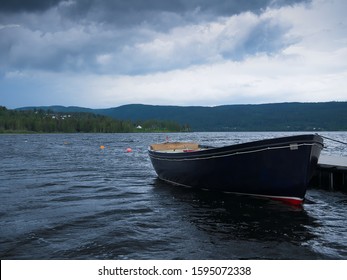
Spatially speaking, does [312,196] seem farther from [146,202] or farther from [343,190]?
[146,202]

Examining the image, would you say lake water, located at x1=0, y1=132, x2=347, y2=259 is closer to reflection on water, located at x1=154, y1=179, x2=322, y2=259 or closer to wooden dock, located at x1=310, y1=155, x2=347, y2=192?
reflection on water, located at x1=154, y1=179, x2=322, y2=259

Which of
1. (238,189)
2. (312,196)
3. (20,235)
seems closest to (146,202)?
(238,189)

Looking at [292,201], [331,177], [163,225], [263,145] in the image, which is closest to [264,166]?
[263,145]

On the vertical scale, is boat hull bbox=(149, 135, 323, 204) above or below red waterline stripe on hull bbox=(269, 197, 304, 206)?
above

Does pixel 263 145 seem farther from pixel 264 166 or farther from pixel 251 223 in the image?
pixel 251 223

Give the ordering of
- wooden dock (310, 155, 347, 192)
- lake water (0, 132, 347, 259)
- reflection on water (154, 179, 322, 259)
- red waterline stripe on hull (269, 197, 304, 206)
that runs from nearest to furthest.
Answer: lake water (0, 132, 347, 259), reflection on water (154, 179, 322, 259), red waterline stripe on hull (269, 197, 304, 206), wooden dock (310, 155, 347, 192)

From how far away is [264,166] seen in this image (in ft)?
43.6

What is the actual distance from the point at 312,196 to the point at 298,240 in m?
7.97

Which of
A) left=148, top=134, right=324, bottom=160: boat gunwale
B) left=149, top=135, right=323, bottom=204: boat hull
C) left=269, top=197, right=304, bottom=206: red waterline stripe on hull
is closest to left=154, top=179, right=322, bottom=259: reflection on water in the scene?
left=269, top=197, right=304, bottom=206: red waterline stripe on hull

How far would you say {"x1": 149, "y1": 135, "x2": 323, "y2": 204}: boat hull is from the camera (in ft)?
42.0

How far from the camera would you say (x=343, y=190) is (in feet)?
60.1

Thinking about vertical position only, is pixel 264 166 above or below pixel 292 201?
above

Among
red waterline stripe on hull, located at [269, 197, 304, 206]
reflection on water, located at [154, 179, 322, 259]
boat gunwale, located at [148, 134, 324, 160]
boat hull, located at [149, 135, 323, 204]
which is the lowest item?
reflection on water, located at [154, 179, 322, 259]

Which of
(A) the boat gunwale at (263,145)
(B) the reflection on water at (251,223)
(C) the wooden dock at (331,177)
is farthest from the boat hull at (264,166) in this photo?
(C) the wooden dock at (331,177)
